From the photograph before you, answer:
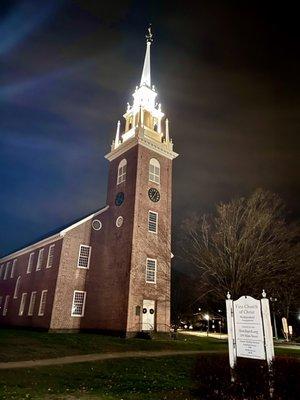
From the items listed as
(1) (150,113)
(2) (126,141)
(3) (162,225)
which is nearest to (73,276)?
(3) (162,225)

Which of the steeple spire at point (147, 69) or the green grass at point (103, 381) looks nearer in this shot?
the green grass at point (103, 381)

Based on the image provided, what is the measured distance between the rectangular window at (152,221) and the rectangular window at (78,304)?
8.07 metres

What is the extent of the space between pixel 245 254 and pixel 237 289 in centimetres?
240

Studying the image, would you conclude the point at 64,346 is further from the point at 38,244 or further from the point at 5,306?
the point at 5,306

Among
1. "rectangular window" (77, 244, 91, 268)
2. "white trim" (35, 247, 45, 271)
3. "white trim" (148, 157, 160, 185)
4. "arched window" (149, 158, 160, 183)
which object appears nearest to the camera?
"rectangular window" (77, 244, 91, 268)

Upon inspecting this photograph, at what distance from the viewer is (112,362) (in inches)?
591

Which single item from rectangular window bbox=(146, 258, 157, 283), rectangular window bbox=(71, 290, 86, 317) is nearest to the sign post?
rectangular window bbox=(146, 258, 157, 283)

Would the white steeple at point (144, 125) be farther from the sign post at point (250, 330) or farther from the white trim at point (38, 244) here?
the sign post at point (250, 330)

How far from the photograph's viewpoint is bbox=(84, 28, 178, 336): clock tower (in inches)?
1040

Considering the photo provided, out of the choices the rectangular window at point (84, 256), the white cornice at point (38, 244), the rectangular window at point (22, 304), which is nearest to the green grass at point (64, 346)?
the rectangular window at point (84, 256)

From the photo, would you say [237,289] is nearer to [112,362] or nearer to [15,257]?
[112,362]

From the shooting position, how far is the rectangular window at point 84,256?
2877cm

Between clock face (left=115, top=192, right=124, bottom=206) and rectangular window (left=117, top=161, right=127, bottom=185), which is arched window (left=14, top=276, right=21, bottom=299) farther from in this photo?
rectangular window (left=117, top=161, right=127, bottom=185)

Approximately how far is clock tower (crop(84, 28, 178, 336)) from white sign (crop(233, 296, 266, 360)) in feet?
53.4
